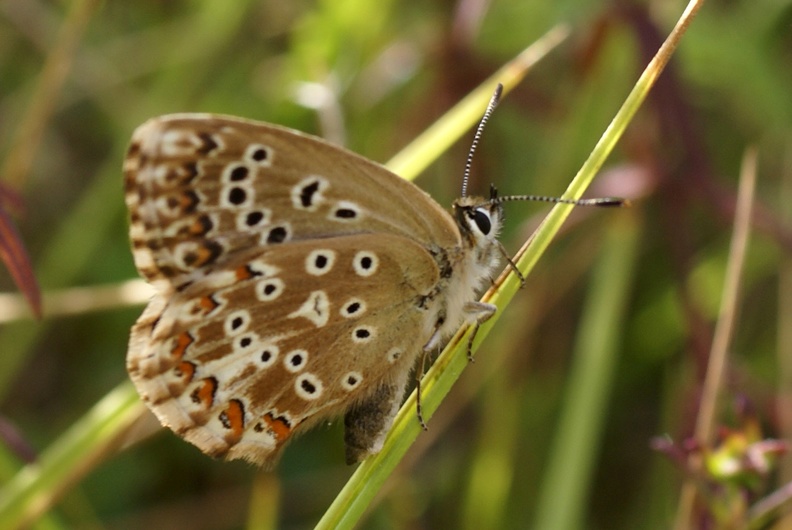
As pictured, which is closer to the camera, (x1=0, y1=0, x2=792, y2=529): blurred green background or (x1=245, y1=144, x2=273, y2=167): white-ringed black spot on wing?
(x1=245, y1=144, x2=273, y2=167): white-ringed black spot on wing

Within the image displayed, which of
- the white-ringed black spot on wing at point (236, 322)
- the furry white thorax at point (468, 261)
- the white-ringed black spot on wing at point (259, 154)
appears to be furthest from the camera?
the furry white thorax at point (468, 261)

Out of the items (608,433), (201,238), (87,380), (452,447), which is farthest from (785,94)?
(87,380)

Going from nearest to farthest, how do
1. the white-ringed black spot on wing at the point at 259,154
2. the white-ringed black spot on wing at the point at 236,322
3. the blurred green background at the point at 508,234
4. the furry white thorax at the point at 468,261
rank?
the white-ringed black spot on wing at the point at 259,154 < the white-ringed black spot on wing at the point at 236,322 < the furry white thorax at the point at 468,261 < the blurred green background at the point at 508,234

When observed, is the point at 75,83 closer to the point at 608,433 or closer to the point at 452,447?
the point at 452,447

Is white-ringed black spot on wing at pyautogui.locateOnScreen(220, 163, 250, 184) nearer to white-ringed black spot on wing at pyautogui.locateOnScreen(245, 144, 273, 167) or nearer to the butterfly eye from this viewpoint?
white-ringed black spot on wing at pyautogui.locateOnScreen(245, 144, 273, 167)

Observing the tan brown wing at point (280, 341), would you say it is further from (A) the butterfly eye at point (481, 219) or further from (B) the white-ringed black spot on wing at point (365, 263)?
(A) the butterfly eye at point (481, 219)

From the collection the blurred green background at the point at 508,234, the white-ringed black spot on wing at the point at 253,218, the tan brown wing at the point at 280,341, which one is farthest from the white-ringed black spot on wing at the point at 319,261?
the blurred green background at the point at 508,234

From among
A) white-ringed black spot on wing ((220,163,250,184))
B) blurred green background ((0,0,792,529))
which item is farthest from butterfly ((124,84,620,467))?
blurred green background ((0,0,792,529))

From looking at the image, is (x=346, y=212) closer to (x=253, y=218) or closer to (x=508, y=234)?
(x=253, y=218)
